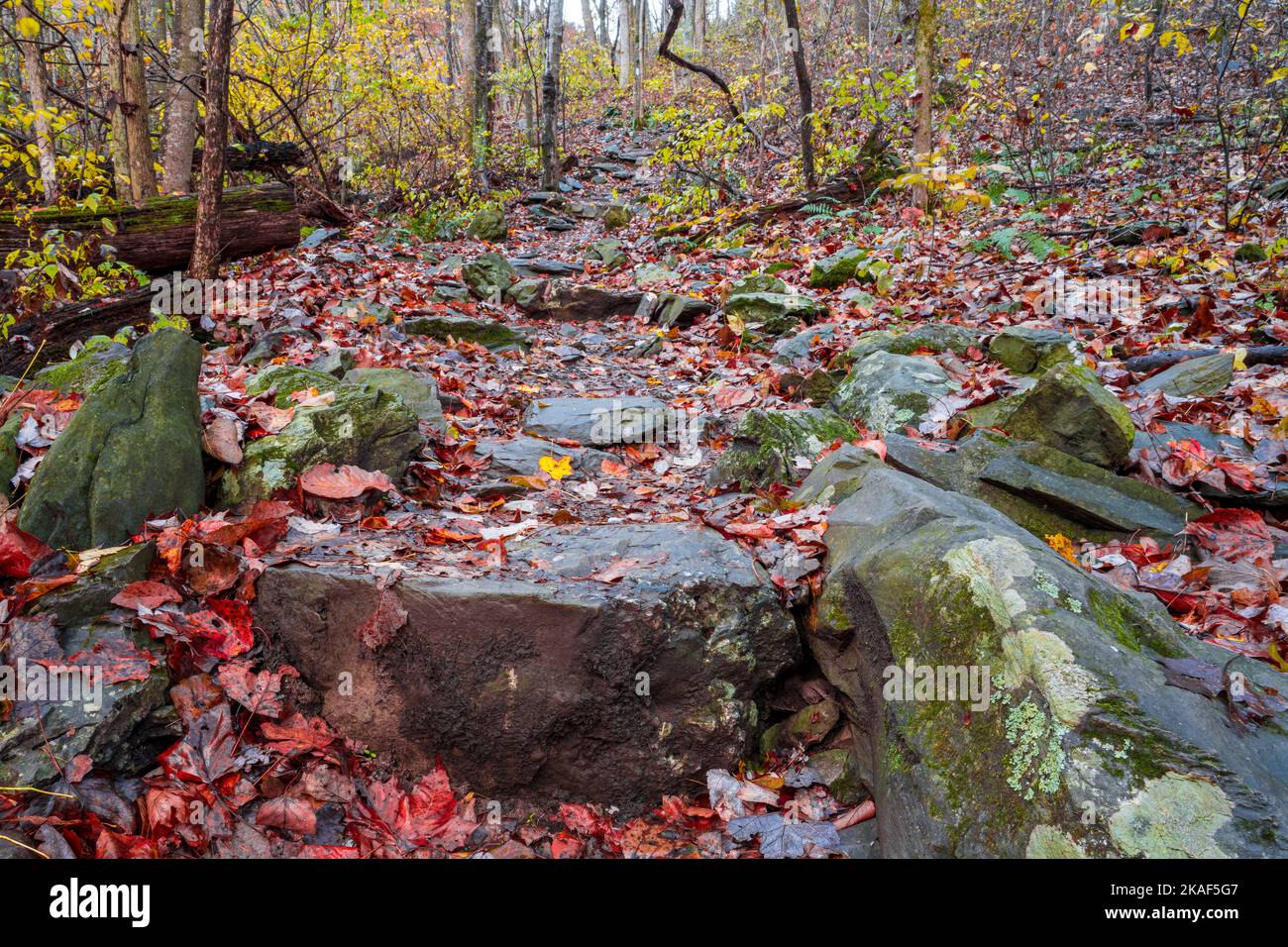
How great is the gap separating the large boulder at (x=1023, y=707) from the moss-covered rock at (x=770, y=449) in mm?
1355

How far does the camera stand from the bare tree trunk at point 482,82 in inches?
611

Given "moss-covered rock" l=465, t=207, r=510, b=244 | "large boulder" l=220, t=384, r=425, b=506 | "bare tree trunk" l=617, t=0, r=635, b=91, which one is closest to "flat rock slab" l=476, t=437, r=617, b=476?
"large boulder" l=220, t=384, r=425, b=506

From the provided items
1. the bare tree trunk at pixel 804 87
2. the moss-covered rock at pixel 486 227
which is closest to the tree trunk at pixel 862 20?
the bare tree trunk at pixel 804 87

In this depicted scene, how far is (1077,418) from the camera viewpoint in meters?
4.39

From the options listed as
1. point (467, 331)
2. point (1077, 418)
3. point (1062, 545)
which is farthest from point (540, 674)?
point (467, 331)

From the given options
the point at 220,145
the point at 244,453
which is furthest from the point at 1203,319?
the point at 220,145

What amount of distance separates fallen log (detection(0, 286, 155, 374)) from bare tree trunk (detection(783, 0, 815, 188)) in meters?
9.65

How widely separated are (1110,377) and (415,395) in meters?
4.98

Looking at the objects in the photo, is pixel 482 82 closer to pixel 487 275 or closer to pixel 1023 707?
pixel 487 275

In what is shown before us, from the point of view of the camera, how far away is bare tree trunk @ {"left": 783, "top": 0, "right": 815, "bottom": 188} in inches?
463

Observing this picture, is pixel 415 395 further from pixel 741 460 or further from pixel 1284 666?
pixel 1284 666

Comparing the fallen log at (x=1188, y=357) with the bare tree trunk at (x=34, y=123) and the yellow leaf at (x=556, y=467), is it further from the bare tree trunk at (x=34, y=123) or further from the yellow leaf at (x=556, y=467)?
the bare tree trunk at (x=34, y=123)

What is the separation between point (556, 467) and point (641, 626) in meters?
2.08

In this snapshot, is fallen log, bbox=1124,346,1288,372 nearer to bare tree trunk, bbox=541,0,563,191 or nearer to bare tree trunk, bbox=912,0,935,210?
bare tree trunk, bbox=912,0,935,210
